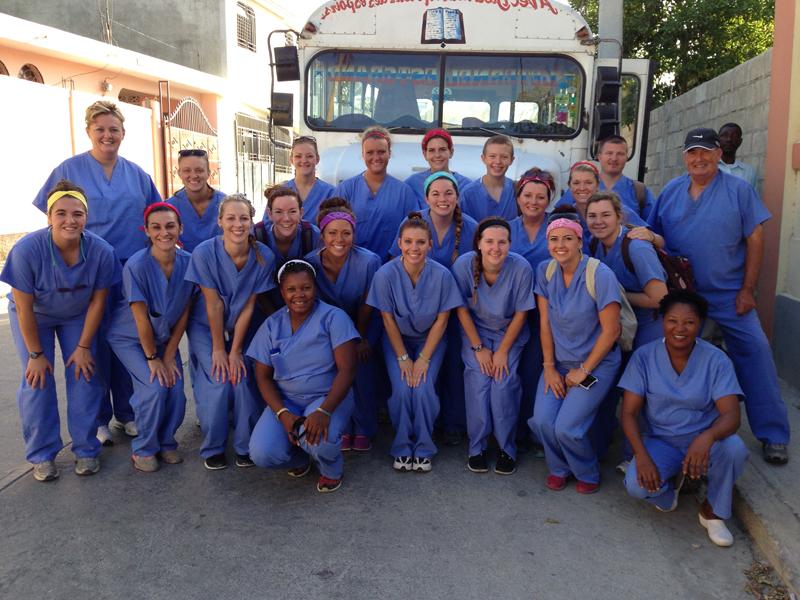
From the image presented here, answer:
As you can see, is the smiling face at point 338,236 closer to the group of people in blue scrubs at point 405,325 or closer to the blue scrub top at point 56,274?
the group of people in blue scrubs at point 405,325

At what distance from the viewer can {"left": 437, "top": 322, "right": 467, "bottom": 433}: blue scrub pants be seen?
4.36 m

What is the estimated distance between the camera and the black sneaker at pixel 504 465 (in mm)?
3930

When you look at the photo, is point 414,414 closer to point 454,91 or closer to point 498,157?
point 498,157

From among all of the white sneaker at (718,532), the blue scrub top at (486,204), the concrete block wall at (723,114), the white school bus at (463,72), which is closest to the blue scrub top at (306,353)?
the blue scrub top at (486,204)

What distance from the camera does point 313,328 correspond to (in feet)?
12.4

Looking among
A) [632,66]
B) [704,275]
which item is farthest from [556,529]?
[632,66]

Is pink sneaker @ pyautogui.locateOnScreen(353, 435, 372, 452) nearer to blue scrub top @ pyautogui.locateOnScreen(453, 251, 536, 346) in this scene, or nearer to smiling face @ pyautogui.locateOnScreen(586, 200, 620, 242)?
blue scrub top @ pyautogui.locateOnScreen(453, 251, 536, 346)

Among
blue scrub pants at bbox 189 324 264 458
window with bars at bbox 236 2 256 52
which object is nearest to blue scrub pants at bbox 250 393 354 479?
blue scrub pants at bbox 189 324 264 458

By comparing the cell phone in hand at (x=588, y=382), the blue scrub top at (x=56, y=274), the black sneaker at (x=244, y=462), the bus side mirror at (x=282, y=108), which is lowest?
the black sneaker at (x=244, y=462)

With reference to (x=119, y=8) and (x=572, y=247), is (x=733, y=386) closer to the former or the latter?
(x=572, y=247)

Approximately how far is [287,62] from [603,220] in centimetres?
338

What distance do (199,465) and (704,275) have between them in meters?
2.98

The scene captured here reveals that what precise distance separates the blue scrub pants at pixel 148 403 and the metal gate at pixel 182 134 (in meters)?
10.8

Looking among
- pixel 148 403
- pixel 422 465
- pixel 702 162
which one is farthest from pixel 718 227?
pixel 148 403
